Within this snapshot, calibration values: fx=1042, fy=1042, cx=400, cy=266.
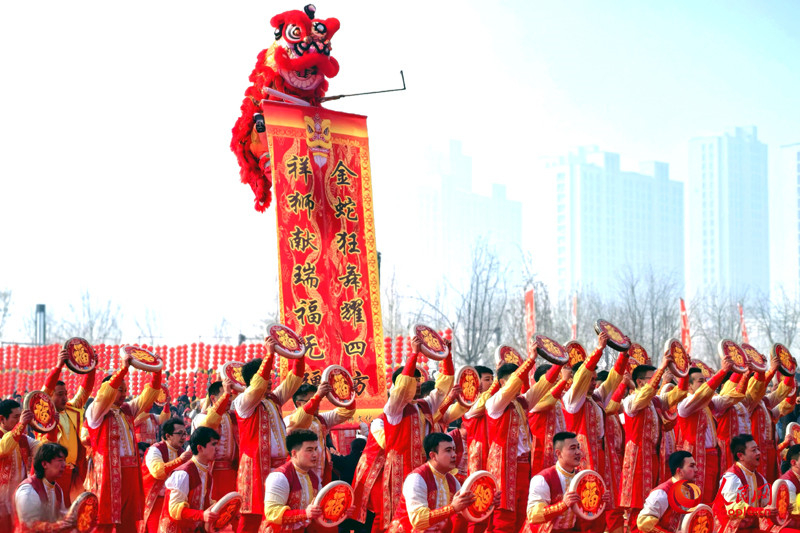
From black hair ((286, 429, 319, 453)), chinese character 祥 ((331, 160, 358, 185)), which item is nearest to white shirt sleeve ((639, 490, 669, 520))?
black hair ((286, 429, 319, 453))

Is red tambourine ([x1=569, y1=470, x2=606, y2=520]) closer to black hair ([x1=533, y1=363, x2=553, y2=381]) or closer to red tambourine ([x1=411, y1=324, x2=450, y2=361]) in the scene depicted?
red tambourine ([x1=411, y1=324, x2=450, y2=361])

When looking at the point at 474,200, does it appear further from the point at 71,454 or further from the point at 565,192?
the point at 71,454

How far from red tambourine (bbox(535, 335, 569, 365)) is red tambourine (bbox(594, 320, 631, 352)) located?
0.33m

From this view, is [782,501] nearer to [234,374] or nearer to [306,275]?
[234,374]

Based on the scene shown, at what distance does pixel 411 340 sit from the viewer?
7.91 m

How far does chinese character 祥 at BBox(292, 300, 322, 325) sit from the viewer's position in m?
11.2

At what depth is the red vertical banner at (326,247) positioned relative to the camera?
1127cm

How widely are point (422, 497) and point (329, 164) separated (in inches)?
239

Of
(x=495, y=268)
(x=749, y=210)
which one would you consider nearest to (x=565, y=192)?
(x=749, y=210)

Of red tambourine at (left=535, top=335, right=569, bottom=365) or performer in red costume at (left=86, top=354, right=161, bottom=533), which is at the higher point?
red tambourine at (left=535, top=335, right=569, bottom=365)

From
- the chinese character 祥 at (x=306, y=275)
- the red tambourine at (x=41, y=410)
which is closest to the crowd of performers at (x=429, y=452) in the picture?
the red tambourine at (x=41, y=410)

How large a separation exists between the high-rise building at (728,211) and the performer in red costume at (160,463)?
87747mm

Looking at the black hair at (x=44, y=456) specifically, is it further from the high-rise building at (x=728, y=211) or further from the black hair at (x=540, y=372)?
the high-rise building at (x=728, y=211)

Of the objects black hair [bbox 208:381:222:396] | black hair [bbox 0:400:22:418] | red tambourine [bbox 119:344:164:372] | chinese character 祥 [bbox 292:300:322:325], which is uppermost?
chinese character 祥 [bbox 292:300:322:325]
